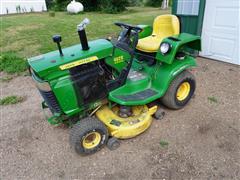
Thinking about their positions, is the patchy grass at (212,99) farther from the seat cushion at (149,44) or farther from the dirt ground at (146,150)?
the seat cushion at (149,44)

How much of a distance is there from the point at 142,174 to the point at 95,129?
2.19 feet

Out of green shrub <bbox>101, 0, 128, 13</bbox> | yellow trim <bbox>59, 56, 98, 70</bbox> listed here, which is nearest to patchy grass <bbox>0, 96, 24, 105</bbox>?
yellow trim <bbox>59, 56, 98, 70</bbox>

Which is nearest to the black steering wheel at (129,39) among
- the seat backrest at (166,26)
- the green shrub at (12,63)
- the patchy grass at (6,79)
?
the seat backrest at (166,26)

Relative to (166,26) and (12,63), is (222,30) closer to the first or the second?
(166,26)

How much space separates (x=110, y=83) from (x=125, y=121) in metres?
0.49

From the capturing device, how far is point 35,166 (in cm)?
227

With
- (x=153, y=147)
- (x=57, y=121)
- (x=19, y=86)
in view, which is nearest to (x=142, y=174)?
(x=153, y=147)

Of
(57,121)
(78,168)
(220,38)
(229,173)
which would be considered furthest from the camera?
(220,38)

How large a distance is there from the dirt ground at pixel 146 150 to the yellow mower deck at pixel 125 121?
6.6 inches

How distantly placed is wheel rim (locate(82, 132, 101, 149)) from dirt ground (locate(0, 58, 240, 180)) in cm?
13

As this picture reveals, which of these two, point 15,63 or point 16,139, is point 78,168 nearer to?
point 16,139

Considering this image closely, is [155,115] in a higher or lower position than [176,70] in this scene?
lower

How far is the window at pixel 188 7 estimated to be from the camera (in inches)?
183

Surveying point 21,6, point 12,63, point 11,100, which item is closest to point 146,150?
point 11,100
